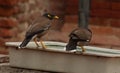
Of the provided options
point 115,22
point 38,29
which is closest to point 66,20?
point 115,22

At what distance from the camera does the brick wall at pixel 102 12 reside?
5.71 m

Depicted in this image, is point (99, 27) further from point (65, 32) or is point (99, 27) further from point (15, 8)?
point (15, 8)

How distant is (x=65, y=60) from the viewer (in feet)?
12.1

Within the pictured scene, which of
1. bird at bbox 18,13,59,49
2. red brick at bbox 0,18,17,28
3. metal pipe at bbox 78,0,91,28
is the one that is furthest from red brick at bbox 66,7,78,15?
bird at bbox 18,13,59,49

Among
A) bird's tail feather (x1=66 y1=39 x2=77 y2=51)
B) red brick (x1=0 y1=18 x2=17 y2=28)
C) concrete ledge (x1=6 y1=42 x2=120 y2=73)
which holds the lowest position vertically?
red brick (x1=0 y1=18 x2=17 y2=28)

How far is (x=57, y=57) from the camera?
3.72m

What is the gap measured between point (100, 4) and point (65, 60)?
87.1 inches

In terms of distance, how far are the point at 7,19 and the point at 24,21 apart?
0.31 m

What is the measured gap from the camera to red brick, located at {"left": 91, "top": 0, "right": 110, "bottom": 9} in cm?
576

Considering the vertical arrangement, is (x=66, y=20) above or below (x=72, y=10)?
below

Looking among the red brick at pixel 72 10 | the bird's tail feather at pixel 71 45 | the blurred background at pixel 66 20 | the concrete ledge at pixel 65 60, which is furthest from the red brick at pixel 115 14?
the bird's tail feather at pixel 71 45

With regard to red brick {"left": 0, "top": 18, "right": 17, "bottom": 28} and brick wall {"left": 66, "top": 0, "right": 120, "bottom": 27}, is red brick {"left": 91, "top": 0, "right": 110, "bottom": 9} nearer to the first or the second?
brick wall {"left": 66, "top": 0, "right": 120, "bottom": 27}

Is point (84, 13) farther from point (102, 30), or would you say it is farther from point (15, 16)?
point (102, 30)

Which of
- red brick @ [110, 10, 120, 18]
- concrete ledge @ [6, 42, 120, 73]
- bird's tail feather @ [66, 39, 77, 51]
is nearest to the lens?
concrete ledge @ [6, 42, 120, 73]
